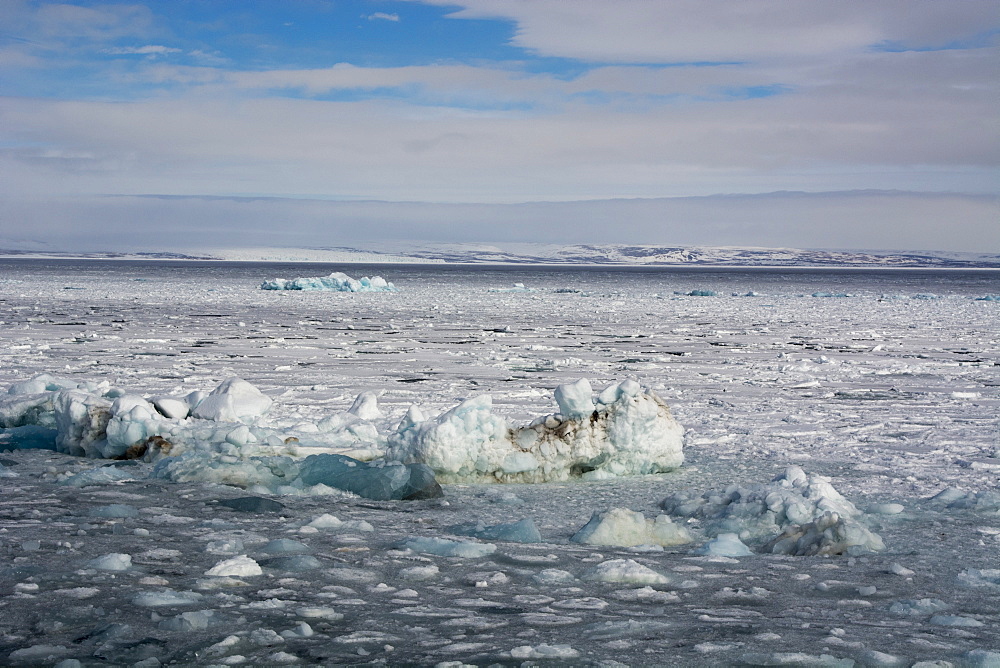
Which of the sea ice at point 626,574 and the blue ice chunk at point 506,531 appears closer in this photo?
the sea ice at point 626,574

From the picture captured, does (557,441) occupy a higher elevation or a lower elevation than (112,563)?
higher

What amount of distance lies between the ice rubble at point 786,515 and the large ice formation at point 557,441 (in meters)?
0.85

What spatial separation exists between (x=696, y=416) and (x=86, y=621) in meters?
5.50

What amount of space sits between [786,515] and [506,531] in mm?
1345

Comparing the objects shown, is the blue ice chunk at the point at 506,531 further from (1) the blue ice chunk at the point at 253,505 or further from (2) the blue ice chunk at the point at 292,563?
(1) the blue ice chunk at the point at 253,505

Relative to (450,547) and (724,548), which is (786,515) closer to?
(724,548)

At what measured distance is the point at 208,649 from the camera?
2803 mm

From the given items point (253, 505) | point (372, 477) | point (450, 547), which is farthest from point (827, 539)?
point (253, 505)

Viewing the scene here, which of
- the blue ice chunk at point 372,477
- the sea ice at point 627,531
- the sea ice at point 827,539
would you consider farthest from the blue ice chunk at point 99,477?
the sea ice at point 827,539

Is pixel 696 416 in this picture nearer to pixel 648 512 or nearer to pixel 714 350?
pixel 648 512

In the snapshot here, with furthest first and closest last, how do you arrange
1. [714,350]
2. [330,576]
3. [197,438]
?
[714,350]
[197,438]
[330,576]

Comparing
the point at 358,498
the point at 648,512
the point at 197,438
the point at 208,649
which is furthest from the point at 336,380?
the point at 208,649

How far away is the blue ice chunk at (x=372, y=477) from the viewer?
5051 mm

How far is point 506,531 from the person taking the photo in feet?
13.9
